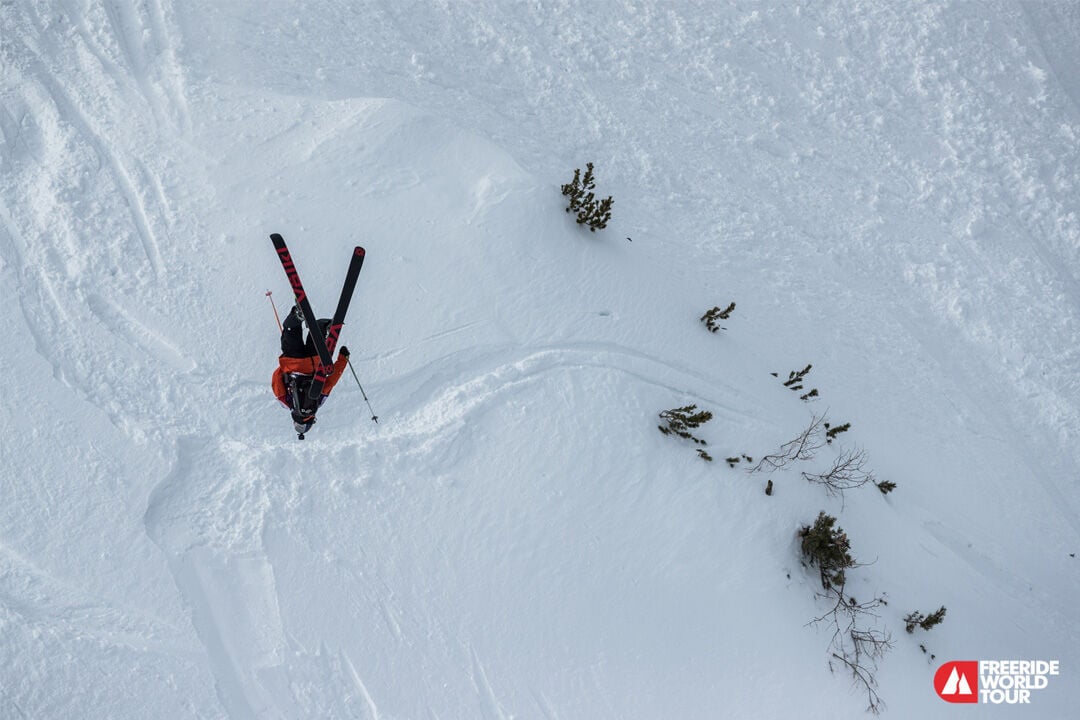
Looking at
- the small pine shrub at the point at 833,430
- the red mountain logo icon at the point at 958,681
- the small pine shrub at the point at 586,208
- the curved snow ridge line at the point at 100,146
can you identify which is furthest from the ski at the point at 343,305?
the red mountain logo icon at the point at 958,681

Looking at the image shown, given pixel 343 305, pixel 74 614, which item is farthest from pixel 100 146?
pixel 74 614

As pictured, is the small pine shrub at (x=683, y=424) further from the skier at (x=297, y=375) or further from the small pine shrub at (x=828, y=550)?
the skier at (x=297, y=375)

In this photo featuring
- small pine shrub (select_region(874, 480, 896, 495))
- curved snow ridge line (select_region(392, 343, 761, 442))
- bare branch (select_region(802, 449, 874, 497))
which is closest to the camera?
curved snow ridge line (select_region(392, 343, 761, 442))

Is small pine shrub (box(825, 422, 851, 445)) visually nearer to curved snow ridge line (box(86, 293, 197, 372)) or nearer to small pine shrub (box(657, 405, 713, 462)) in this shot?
small pine shrub (box(657, 405, 713, 462))

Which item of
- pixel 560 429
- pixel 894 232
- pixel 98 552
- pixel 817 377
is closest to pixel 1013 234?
pixel 894 232

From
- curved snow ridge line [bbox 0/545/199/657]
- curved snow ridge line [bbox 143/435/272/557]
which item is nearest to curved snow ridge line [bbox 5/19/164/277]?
curved snow ridge line [bbox 143/435/272/557]

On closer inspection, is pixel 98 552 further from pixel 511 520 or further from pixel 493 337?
pixel 493 337
